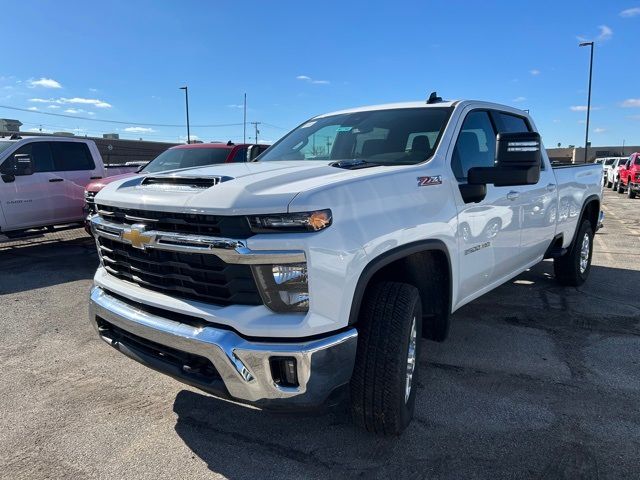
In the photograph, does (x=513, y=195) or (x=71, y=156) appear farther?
(x=71, y=156)

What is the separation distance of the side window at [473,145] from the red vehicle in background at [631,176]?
786 inches

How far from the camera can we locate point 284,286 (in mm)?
2242

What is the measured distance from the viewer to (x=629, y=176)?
21.0 meters

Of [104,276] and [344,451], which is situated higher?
[104,276]

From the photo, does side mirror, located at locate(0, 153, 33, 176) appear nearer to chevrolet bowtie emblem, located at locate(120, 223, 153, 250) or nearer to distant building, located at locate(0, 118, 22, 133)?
chevrolet bowtie emblem, located at locate(120, 223, 153, 250)

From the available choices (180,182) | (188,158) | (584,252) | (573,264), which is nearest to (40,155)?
(188,158)

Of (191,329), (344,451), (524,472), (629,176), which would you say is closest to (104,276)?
(191,329)

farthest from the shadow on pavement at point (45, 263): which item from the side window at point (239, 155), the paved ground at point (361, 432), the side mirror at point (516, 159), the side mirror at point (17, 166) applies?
the side mirror at point (516, 159)

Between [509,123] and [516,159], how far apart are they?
166 centimetres

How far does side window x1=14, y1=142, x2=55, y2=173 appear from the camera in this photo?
8.57 metres

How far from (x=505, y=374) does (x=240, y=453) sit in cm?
206

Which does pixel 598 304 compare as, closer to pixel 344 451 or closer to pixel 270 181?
pixel 344 451

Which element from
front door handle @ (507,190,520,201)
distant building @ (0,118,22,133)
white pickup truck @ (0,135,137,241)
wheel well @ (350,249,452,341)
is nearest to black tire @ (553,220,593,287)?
front door handle @ (507,190,520,201)

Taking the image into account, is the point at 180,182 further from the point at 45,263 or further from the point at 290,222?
the point at 45,263
